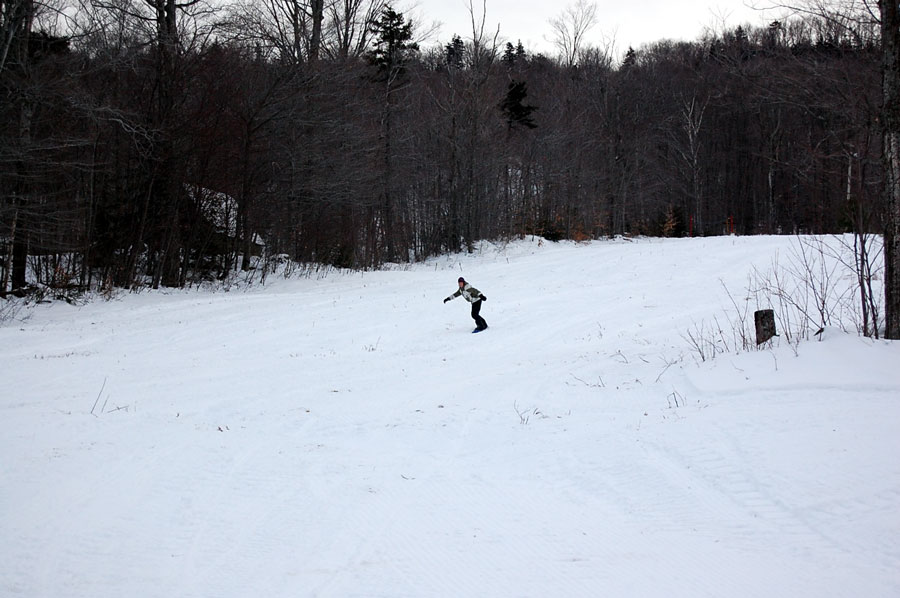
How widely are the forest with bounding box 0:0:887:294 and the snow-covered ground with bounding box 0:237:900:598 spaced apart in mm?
4086

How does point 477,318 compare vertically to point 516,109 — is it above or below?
below

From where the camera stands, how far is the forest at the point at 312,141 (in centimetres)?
1038

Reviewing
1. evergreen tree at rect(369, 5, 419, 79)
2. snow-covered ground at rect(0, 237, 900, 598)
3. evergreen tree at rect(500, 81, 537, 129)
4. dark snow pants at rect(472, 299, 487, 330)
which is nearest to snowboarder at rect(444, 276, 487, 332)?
dark snow pants at rect(472, 299, 487, 330)

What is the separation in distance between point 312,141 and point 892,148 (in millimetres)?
20182

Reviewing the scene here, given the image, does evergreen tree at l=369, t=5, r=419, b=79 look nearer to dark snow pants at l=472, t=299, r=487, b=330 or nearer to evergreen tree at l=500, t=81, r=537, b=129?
evergreen tree at l=500, t=81, r=537, b=129

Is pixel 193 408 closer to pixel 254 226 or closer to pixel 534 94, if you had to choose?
pixel 254 226

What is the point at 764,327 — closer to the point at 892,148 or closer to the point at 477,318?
the point at 892,148

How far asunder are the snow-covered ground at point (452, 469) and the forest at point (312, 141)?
161 inches

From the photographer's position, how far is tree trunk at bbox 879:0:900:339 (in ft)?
25.9

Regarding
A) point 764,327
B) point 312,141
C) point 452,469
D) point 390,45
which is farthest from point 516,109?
point 452,469

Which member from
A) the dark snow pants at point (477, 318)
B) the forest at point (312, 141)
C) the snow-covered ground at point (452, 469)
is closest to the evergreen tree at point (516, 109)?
the forest at point (312, 141)

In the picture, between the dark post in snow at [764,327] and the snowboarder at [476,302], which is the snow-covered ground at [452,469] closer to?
the dark post in snow at [764,327]

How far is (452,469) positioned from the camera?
588 centimetres

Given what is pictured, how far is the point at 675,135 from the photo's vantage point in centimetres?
5203
